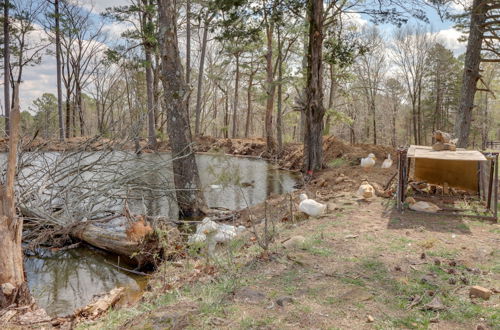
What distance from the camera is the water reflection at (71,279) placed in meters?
4.03

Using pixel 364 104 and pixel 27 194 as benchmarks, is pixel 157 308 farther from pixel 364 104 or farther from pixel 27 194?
pixel 364 104

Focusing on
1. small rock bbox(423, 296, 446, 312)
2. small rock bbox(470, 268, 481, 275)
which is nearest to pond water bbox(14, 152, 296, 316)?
small rock bbox(423, 296, 446, 312)

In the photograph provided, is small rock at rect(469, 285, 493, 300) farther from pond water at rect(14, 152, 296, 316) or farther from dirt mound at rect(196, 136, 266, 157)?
dirt mound at rect(196, 136, 266, 157)

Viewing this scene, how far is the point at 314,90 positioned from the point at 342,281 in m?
8.60

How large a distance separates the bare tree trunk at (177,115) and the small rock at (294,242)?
10.4ft

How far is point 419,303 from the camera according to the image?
108 inches

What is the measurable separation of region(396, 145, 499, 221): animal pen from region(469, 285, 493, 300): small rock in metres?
2.81

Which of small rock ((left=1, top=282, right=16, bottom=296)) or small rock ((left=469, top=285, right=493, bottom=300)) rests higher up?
small rock ((left=469, top=285, right=493, bottom=300))

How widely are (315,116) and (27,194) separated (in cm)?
851

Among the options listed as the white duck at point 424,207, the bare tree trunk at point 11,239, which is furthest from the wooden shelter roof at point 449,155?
the bare tree trunk at point 11,239

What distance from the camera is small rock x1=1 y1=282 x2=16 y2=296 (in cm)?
320

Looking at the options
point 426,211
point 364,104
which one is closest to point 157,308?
point 426,211

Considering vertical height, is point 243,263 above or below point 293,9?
below

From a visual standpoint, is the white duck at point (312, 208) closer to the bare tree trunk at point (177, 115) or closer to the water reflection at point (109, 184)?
the water reflection at point (109, 184)
